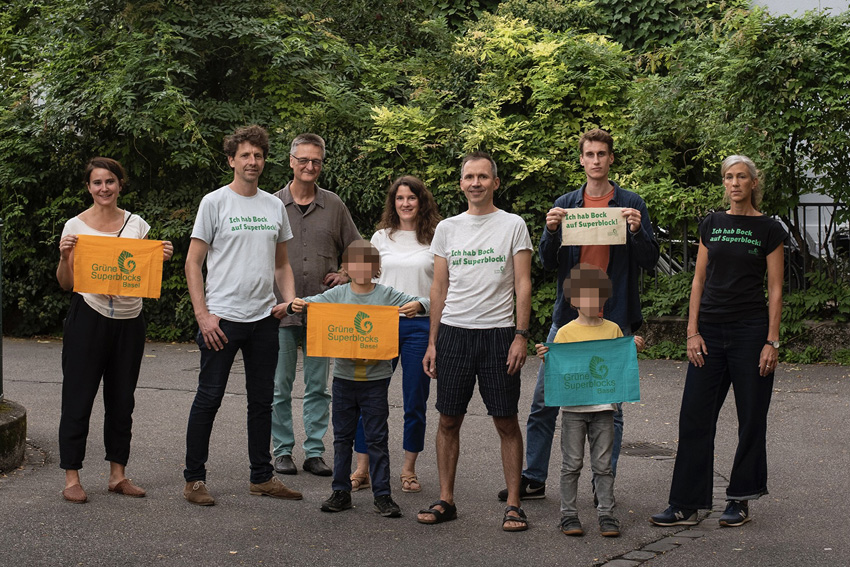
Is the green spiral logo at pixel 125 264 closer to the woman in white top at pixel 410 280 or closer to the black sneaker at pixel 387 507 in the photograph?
the woman in white top at pixel 410 280

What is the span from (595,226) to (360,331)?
1.46 metres

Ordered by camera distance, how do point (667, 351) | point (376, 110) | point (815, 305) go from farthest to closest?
point (376, 110), point (667, 351), point (815, 305)

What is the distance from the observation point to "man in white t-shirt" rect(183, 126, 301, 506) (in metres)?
5.90

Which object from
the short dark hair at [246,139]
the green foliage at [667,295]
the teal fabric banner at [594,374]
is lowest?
the teal fabric banner at [594,374]

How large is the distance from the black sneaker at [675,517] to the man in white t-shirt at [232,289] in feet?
6.98

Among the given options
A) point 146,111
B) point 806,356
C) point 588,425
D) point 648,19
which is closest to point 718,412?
point 588,425

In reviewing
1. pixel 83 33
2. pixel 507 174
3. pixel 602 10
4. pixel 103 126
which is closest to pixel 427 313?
pixel 507 174

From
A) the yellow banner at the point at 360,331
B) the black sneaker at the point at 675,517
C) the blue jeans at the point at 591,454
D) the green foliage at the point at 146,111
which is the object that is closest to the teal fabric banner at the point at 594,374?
the blue jeans at the point at 591,454

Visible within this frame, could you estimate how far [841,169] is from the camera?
35.7 feet

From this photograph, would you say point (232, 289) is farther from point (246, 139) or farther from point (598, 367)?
point (598, 367)

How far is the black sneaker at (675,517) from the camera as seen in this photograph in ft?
18.5

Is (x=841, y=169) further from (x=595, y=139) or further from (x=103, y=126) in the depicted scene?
(x=103, y=126)

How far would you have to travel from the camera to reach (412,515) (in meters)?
5.84

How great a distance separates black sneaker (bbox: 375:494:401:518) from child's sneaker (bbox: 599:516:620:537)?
115 cm
